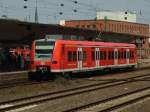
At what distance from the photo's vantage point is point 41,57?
3186 cm

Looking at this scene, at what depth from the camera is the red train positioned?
31.6 meters

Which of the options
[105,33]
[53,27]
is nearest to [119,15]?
[105,33]

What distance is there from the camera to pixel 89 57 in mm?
35594

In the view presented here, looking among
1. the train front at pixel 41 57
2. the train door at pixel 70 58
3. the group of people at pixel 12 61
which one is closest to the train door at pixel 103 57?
the train door at pixel 70 58

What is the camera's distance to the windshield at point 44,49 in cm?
3169

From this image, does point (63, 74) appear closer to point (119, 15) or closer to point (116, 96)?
point (116, 96)

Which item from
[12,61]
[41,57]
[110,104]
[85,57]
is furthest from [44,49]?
[12,61]

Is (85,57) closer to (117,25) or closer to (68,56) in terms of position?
(68,56)

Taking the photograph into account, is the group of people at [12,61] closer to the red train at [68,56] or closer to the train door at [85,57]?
the red train at [68,56]

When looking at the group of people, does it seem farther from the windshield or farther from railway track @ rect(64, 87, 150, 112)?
railway track @ rect(64, 87, 150, 112)

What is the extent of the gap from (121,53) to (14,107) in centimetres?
2550

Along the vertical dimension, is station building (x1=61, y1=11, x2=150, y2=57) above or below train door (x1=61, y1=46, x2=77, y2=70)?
above

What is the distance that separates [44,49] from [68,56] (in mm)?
1723

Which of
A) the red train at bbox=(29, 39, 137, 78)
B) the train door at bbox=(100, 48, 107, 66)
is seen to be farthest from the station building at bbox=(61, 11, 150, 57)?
the red train at bbox=(29, 39, 137, 78)
